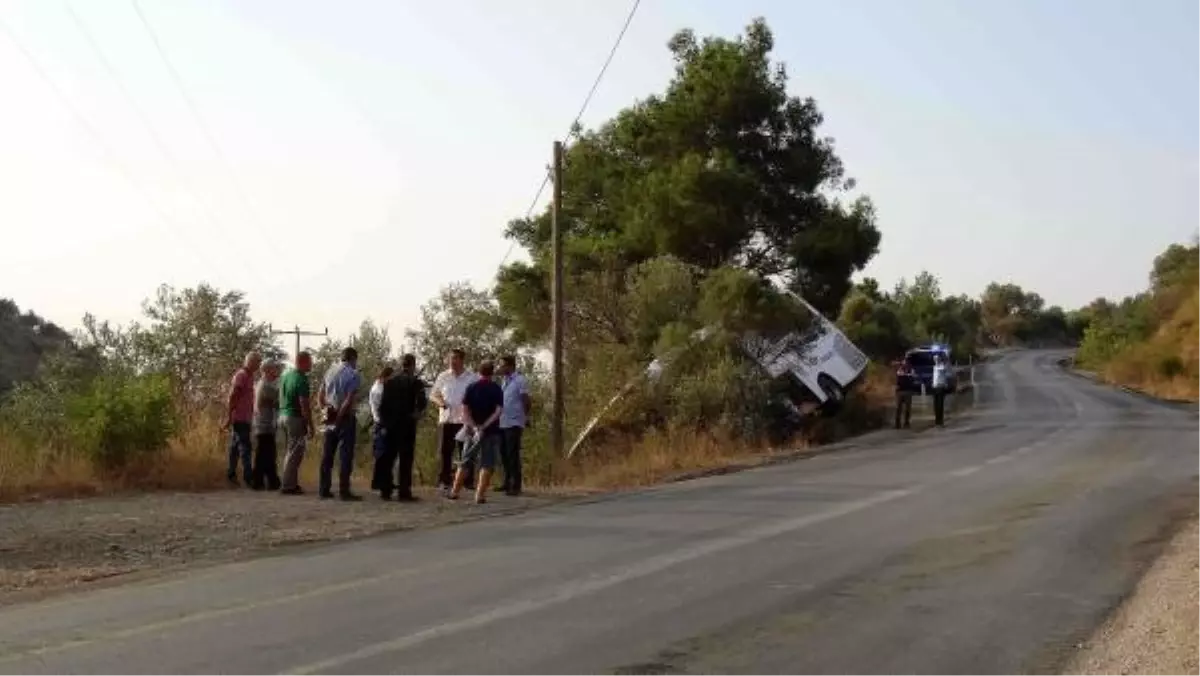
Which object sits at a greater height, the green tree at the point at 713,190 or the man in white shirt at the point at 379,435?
the green tree at the point at 713,190

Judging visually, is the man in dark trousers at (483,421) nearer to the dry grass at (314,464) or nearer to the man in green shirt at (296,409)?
the man in green shirt at (296,409)

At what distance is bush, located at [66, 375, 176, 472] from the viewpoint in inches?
677

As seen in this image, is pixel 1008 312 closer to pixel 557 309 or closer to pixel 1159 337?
pixel 1159 337

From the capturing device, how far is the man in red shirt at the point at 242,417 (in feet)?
57.2

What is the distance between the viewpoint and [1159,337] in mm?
82312

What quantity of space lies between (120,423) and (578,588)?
9.46 metres

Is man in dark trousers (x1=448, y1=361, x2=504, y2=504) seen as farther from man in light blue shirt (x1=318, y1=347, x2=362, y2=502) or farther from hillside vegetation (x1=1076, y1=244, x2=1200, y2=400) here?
hillside vegetation (x1=1076, y1=244, x2=1200, y2=400)

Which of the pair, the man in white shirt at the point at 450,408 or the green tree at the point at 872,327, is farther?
the green tree at the point at 872,327

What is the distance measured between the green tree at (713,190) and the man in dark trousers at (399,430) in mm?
20640

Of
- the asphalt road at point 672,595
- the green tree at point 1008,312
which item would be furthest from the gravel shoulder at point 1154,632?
the green tree at point 1008,312

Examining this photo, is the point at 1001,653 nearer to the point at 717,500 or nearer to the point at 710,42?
the point at 717,500

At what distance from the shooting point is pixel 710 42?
4128 cm

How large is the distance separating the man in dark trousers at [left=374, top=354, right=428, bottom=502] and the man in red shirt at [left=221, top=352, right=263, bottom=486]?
2.01 m

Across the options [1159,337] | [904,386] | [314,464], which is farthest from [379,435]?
[1159,337]
